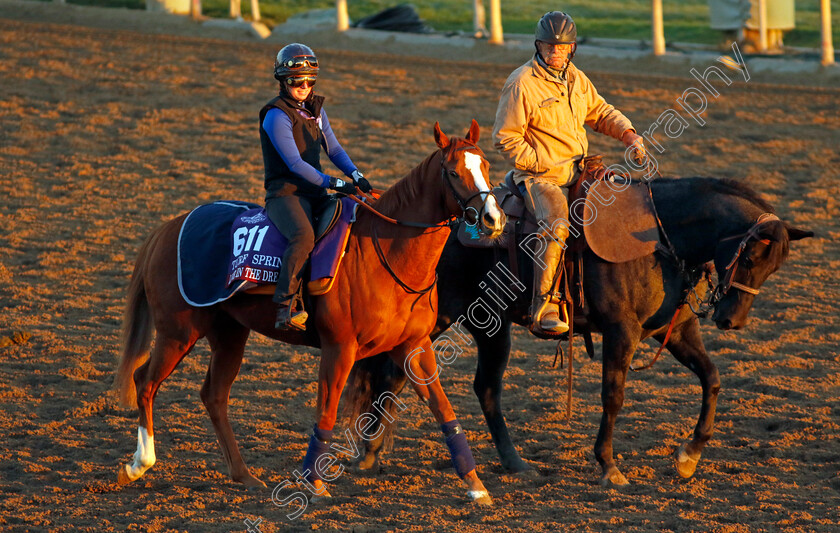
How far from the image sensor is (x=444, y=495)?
5879 millimetres

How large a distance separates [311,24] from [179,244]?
1146 centimetres

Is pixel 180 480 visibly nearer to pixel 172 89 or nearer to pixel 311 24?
pixel 172 89

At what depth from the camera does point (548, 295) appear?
6.13 meters

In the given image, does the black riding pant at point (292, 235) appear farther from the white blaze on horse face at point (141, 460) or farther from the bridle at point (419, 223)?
the white blaze on horse face at point (141, 460)

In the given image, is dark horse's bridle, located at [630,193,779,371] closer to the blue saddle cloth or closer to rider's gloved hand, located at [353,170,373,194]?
rider's gloved hand, located at [353,170,373,194]

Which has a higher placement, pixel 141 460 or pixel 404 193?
pixel 404 193

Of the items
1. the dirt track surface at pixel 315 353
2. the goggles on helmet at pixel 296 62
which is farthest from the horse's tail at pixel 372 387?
the goggles on helmet at pixel 296 62

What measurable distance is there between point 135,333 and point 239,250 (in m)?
1.09

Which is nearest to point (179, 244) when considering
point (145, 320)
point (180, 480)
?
point (145, 320)

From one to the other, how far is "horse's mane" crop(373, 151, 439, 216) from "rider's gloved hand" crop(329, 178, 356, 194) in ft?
0.59

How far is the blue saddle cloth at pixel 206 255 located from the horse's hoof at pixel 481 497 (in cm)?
178

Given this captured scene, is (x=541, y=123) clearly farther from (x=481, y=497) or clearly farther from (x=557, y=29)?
(x=481, y=497)

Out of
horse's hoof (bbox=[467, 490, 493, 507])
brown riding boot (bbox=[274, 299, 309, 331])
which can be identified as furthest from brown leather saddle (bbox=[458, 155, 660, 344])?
brown riding boot (bbox=[274, 299, 309, 331])

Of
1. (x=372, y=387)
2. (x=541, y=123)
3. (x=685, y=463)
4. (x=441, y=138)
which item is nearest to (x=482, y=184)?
(x=441, y=138)
